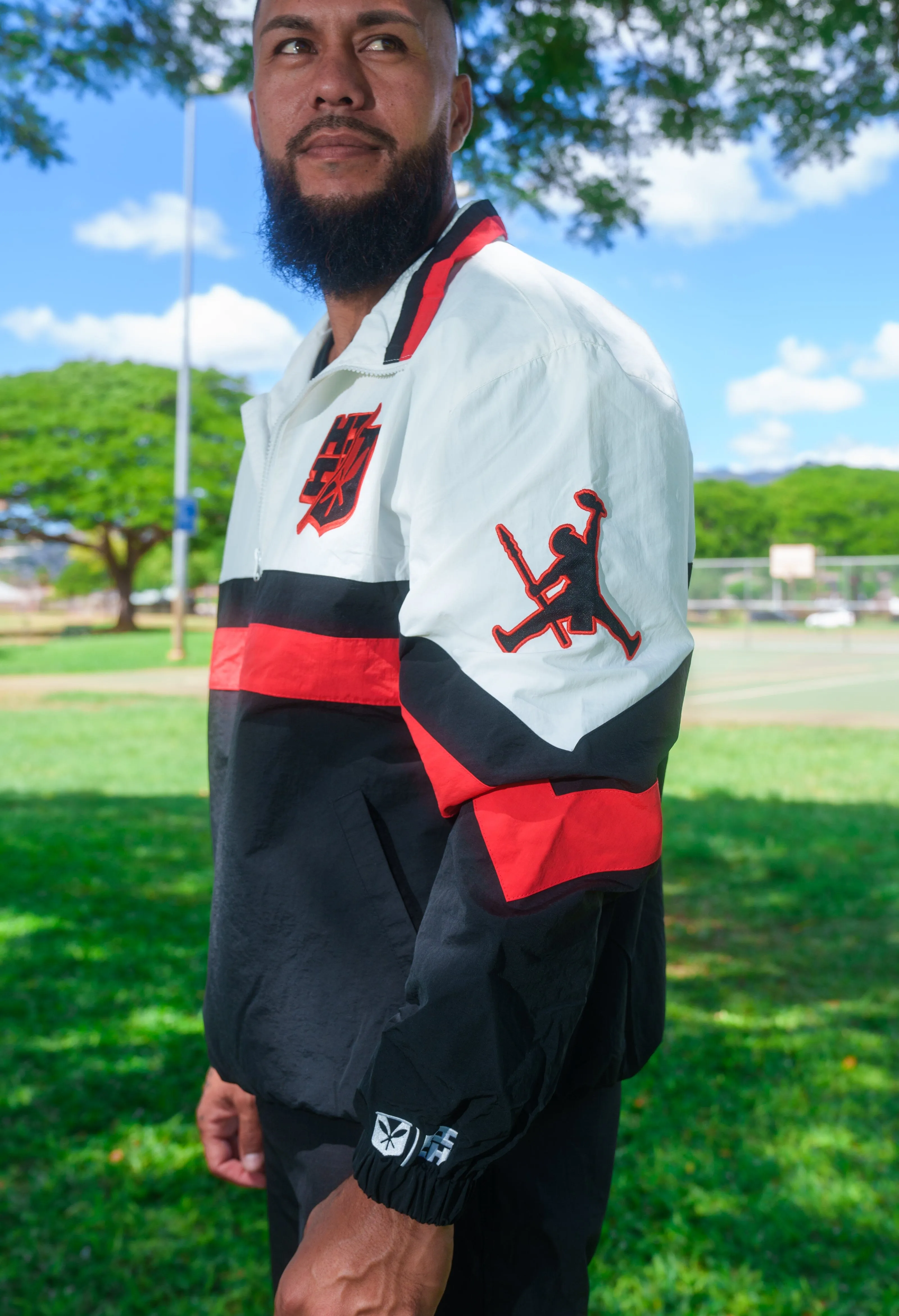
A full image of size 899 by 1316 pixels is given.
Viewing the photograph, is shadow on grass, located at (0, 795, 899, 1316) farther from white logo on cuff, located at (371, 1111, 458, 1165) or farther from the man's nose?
the man's nose

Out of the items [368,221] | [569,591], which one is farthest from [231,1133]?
[368,221]

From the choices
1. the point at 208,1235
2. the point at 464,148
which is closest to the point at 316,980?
the point at 208,1235

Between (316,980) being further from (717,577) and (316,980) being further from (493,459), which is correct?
(717,577)

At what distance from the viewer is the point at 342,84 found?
143 cm

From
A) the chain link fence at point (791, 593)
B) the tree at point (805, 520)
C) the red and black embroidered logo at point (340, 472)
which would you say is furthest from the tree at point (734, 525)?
the red and black embroidered logo at point (340, 472)

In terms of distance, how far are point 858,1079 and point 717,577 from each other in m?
33.0

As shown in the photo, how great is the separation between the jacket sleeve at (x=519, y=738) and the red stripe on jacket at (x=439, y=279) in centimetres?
20

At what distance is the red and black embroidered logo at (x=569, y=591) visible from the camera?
1061 mm

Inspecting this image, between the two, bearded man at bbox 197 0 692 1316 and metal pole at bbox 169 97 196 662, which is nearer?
bearded man at bbox 197 0 692 1316

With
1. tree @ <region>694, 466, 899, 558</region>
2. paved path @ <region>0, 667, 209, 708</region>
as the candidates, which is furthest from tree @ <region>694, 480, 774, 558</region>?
paved path @ <region>0, 667, 209, 708</region>

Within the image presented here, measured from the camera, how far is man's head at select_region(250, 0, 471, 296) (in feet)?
4.74

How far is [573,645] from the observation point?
3.47 ft

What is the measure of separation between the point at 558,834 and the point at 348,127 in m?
1.02

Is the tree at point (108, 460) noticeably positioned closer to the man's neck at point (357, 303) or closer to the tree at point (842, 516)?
the man's neck at point (357, 303)
